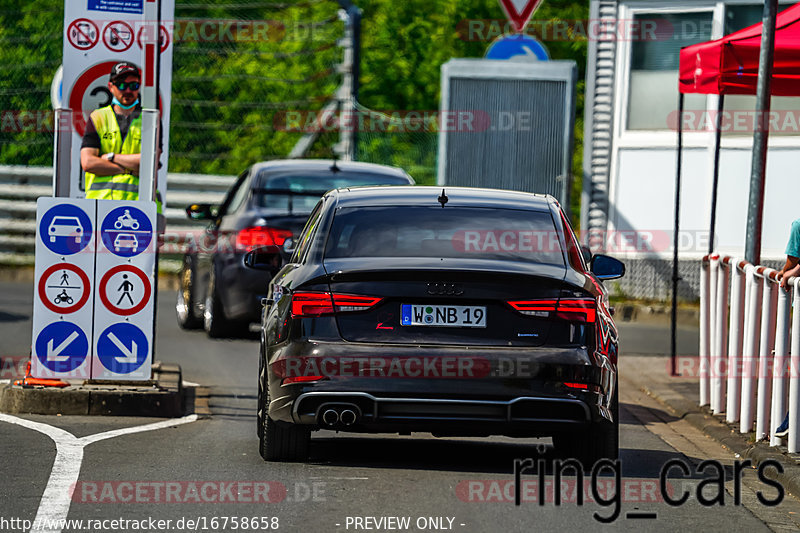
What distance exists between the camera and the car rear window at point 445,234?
840cm

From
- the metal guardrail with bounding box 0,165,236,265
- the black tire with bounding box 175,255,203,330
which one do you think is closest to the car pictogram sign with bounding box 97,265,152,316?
the black tire with bounding box 175,255,203,330

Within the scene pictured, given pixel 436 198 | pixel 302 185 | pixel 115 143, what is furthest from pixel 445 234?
pixel 302 185

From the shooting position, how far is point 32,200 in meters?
23.2

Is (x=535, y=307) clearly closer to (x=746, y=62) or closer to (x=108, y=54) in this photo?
(x=108, y=54)

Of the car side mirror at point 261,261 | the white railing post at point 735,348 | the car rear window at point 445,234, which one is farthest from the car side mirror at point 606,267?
the car side mirror at point 261,261

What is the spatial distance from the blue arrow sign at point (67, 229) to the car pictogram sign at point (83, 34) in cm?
134

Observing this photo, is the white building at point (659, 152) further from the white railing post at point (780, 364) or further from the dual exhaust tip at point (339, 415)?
the dual exhaust tip at point (339, 415)

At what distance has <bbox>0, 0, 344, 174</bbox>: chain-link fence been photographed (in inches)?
928

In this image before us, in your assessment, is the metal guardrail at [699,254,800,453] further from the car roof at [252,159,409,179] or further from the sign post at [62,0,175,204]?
the sign post at [62,0,175,204]

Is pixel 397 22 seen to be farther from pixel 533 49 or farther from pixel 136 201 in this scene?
pixel 136 201

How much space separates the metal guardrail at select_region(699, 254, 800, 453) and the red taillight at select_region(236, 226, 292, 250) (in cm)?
373

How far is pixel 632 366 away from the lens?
14.6m

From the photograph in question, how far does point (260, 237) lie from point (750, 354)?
5074 millimetres

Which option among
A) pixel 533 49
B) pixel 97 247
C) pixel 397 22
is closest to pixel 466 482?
pixel 97 247
